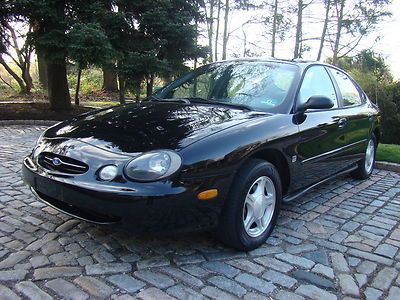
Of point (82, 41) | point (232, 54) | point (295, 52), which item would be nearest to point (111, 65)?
point (82, 41)

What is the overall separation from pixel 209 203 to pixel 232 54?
762 inches

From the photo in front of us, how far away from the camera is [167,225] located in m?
2.44

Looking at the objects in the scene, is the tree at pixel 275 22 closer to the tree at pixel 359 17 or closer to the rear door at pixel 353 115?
the tree at pixel 359 17

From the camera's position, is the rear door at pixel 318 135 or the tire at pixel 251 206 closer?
the tire at pixel 251 206

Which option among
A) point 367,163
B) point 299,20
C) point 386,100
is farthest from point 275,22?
point 367,163

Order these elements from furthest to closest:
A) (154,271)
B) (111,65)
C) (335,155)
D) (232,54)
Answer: (232,54)
(111,65)
(335,155)
(154,271)

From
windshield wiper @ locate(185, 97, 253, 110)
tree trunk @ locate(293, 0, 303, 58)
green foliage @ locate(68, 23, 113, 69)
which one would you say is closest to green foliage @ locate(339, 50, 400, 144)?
tree trunk @ locate(293, 0, 303, 58)

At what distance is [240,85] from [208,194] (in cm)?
151

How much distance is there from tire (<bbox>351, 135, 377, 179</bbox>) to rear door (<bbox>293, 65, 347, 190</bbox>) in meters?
0.88

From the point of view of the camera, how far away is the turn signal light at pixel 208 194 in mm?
2476

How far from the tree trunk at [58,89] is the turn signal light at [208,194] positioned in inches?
324

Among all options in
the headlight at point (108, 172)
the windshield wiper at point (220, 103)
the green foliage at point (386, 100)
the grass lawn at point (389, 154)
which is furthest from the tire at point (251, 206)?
the green foliage at point (386, 100)

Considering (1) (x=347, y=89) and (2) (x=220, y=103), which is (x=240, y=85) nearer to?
(2) (x=220, y=103)

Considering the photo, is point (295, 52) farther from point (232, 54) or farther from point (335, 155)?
point (335, 155)
